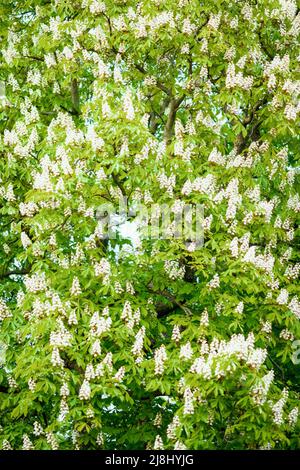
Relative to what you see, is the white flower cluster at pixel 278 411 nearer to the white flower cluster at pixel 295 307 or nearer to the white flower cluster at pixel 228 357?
the white flower cluster at pixel 228 357

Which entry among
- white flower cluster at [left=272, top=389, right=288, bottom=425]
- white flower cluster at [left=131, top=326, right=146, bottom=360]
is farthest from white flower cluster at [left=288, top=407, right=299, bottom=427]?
white flower cluster at [left=131, top=326, right=146, bottom=360]

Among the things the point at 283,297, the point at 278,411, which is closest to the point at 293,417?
the point at 278,411

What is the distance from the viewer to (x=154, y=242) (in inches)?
563

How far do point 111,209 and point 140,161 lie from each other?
110 centimetres

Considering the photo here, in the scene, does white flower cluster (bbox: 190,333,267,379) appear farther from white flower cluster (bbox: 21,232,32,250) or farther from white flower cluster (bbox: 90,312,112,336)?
white flower cluster (bbox: 21,232,32,250)

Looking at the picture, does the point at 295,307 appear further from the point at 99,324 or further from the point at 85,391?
the point at 85,391

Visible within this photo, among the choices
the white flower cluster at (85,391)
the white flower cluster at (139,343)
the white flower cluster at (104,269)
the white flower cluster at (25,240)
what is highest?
the white flower cluster at (25,240)

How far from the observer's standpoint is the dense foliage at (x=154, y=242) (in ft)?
42.8

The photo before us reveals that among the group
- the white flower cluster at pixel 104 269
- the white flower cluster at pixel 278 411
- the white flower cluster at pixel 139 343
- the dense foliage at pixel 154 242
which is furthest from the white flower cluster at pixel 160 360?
the white flower cluster at pixel 278 411

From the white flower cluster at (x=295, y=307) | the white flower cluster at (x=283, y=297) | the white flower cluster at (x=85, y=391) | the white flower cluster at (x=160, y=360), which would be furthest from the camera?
the white flower cluster at (x=295, y=307)

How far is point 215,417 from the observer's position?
12.8 metres

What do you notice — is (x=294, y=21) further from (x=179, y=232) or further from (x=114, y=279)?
(x=114, y=279)

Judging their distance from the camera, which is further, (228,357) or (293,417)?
(293,417)

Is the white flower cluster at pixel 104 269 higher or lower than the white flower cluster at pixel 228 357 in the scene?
higher
